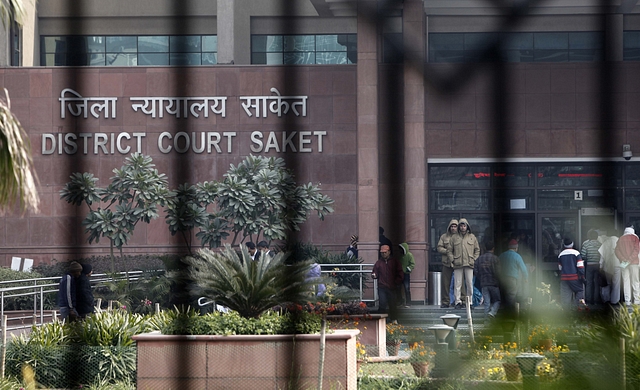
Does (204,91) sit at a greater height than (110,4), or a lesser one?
lesser

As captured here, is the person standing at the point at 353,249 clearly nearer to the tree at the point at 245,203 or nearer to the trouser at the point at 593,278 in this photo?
the tree at the point at 245,203

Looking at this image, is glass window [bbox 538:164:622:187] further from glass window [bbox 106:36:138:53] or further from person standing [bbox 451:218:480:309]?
glass window [bbox 106:36:138:53]

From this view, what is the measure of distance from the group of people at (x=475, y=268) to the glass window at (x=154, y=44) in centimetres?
654

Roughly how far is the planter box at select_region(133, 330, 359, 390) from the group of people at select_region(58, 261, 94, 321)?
220cm

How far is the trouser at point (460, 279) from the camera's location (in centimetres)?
1009

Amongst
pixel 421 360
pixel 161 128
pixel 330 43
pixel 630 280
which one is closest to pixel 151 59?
pixel 161 128

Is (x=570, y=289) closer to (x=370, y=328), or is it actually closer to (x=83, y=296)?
(x=370, y=328)

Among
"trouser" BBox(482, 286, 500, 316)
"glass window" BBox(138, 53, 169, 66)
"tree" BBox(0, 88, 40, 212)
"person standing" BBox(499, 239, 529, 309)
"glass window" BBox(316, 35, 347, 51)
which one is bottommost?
"trouser" BBox(482, 286, 500, 316)

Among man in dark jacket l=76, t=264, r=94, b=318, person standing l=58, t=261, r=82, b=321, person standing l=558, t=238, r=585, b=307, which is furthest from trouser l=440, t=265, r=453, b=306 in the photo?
person standing l=58, t=261, r=82, b=321

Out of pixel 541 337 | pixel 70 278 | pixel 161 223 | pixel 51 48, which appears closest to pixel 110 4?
pixel 51 48

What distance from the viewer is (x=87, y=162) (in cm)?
1393

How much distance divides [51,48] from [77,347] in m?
10.2

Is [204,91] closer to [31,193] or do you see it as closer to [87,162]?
[87,162]

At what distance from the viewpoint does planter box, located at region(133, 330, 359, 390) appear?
218 inches
